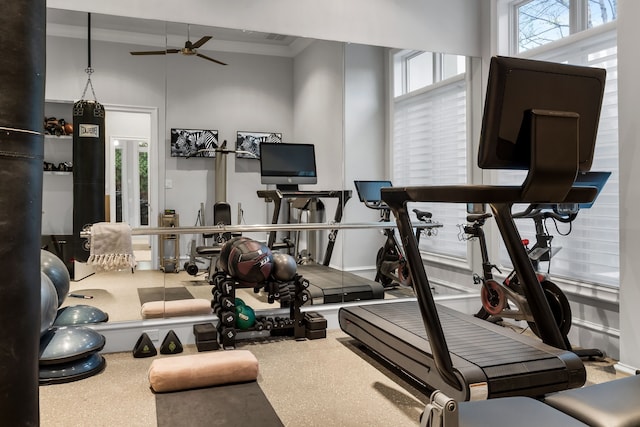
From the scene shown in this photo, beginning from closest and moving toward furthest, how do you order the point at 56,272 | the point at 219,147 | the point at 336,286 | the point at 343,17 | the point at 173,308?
1. the point at 56,272
2. the point at 173,308
3. the point at 219,147
4. the point at 343,17
5. the point at 336,286

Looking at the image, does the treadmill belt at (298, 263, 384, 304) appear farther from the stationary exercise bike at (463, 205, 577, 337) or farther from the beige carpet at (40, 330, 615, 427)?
the stationary exercise bike at (463, 205, 577, 337)

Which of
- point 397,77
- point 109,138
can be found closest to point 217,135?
point 109,138

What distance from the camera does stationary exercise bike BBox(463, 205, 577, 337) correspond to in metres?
3.59

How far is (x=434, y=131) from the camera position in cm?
526

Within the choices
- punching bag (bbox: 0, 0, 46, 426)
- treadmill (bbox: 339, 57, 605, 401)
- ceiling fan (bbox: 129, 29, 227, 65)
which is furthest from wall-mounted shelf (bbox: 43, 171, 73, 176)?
treadmill (bbox: 339, 57, 605, 401)

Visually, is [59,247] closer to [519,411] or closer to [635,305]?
[519,411]

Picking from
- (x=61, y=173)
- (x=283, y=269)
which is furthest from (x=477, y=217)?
(x=61, y=173)

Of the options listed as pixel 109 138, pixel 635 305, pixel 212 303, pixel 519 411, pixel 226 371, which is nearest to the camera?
pixel 519 411

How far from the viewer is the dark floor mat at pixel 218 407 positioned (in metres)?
2.64

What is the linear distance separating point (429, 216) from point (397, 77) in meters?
1.48

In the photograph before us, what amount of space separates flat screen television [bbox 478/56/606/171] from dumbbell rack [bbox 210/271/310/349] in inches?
111

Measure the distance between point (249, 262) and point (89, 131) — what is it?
1.70 meters

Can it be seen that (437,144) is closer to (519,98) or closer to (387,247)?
(387,247)

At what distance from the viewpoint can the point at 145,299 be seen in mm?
4238
